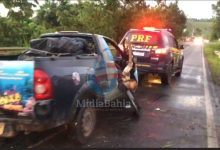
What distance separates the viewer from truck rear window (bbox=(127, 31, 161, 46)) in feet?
42.4

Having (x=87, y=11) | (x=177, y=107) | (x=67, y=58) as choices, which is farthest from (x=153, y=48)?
(x=87, y=11)

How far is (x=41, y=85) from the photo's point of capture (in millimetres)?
5199

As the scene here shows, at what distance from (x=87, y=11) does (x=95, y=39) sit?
17.5 metres

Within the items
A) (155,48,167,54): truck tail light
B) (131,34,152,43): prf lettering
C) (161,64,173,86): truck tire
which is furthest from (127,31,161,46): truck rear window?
(161,64,173,86): truck tire

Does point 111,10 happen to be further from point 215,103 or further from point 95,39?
point 95,39

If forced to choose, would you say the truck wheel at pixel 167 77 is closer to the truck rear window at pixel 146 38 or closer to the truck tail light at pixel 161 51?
the truck tail light at pixel 161 51

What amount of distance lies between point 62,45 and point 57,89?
1.71 m

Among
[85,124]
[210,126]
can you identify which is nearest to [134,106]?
[210,126]

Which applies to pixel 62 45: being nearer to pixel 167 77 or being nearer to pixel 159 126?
pixel 159 126

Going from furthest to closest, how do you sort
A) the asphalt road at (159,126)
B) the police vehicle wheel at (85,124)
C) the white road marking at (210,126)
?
the white road marking at (210,126)
the asphalt road at (159,126)
the police vehicle wheel at (85,124)

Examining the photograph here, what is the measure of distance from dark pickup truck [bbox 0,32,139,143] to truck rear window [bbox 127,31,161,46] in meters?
5.96

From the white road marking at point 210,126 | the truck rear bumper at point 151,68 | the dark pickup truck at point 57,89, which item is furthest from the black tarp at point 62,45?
the truck rear bumper at point 151,68

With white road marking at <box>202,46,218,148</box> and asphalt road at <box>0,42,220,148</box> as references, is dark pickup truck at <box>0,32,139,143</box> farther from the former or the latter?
white road marking at <box>202,46,218,148</box>

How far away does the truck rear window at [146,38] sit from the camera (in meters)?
12.9
